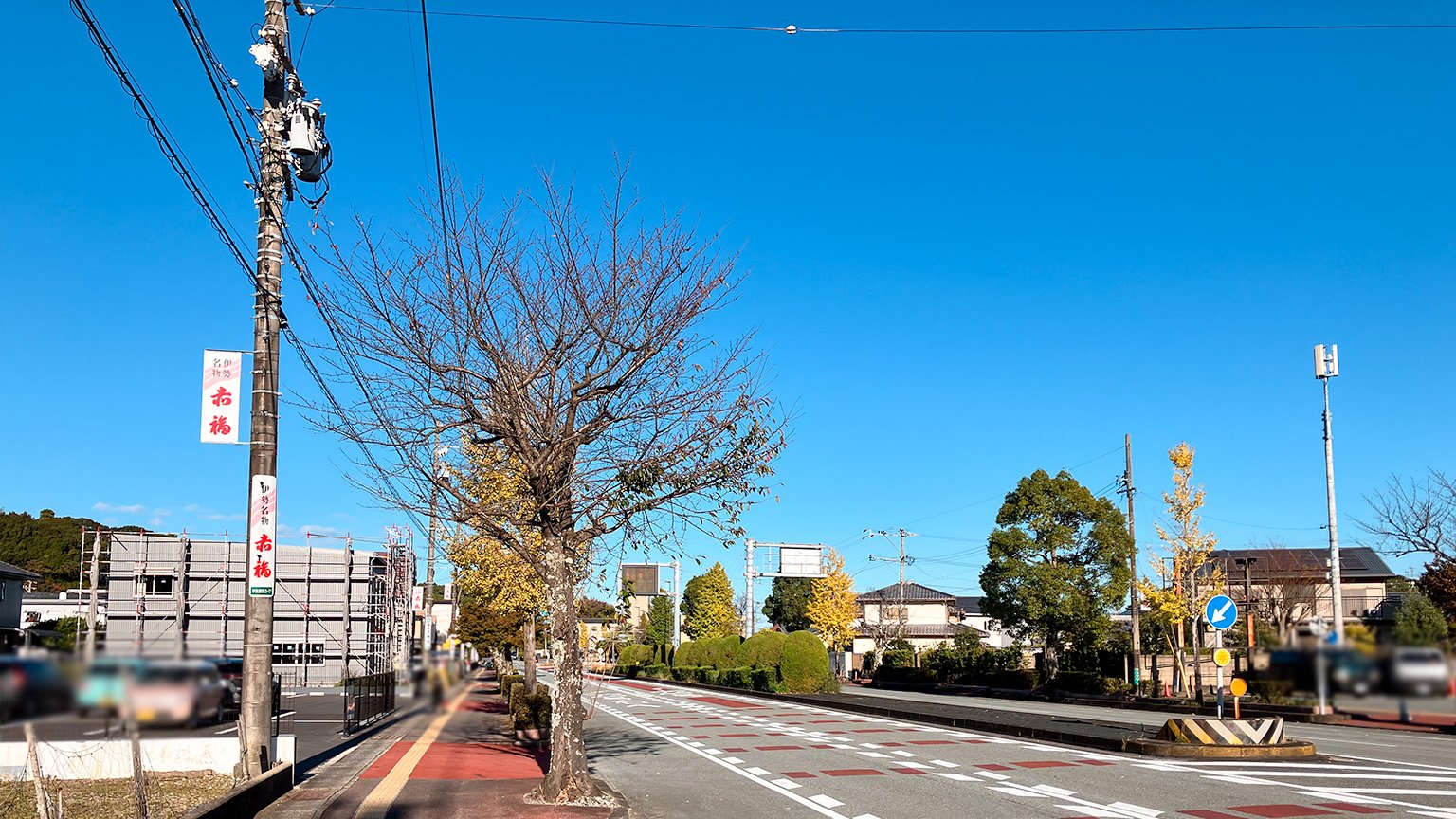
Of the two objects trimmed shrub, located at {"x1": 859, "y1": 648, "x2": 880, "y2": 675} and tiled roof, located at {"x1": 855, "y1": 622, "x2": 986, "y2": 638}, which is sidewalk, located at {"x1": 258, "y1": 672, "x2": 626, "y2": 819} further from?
tiled roof, located at {"x1": 855, "y1": 622, "x2": 986, "y2": 638}

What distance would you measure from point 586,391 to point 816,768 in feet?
31.4

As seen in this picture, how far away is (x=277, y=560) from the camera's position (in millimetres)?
14773

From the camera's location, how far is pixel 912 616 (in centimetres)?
10250

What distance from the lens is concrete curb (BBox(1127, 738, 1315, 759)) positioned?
21031mm

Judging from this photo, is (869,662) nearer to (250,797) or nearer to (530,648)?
(530,648)

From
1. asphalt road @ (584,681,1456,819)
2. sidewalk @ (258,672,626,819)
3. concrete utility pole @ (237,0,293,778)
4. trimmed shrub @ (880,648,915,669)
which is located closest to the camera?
sidewalk @ (258,672,626,819)

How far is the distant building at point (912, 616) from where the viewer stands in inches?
3757

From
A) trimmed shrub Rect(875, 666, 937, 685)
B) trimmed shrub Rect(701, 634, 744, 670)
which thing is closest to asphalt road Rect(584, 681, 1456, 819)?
trimmed shrub Rect(701, 634, 744, 670)

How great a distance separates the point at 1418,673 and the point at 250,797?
566 inches

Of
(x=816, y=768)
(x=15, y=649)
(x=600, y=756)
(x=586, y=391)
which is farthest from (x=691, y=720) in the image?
(x=15, y=649)

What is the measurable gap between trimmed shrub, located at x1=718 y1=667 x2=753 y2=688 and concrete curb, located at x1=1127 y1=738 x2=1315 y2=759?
39765 millimetres

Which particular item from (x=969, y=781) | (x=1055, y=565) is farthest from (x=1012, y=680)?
(x=969, y=781)

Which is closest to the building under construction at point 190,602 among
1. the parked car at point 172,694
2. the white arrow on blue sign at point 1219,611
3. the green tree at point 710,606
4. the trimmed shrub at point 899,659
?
the parked car at point 172,694

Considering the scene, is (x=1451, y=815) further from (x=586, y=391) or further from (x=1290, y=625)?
(x=1290, y=625)
